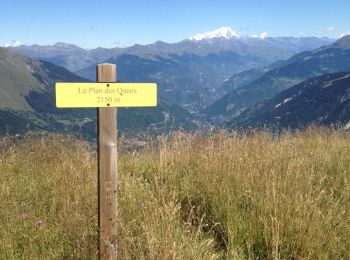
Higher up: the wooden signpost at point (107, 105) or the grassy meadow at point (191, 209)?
the wooden signpost at point (107, 105)

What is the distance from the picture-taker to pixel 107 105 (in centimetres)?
369

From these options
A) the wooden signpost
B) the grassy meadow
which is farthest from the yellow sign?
the grassy meadow

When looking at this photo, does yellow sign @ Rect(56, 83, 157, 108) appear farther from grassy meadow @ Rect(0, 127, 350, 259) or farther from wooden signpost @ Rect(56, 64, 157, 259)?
grassy meadow @ Rect(0, 127, 350, 259)

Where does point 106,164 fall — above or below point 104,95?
below

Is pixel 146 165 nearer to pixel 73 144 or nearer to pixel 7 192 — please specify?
pixel 73 144

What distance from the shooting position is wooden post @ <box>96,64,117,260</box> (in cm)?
368

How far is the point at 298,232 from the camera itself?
375cm

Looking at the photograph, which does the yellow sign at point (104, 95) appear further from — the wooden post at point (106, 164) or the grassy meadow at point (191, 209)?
the grassy meadow at point (191, 209)

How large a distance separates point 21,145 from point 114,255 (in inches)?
184

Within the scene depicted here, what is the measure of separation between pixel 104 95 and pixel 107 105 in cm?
9

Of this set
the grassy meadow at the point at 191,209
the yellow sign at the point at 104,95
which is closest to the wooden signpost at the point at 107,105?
the yellow sign at the point at 104,95

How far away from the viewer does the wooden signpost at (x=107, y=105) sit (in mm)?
3588

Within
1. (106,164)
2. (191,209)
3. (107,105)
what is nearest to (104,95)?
(107,105)

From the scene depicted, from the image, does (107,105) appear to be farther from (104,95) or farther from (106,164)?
(106,164)
